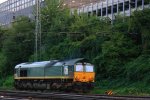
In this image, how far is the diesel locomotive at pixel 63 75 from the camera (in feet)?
127

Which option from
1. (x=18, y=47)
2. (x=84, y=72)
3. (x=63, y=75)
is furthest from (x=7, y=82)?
(x=84, y=72)

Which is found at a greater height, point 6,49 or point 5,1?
point 5,1

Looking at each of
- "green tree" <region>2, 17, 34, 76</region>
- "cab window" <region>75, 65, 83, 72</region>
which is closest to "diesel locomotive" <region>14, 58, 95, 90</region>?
"cab window" <region>75, 65, 83, 72</region>

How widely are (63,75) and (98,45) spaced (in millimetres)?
7641

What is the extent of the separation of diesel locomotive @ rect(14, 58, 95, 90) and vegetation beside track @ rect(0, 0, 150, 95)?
65.9 inches

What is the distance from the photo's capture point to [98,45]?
149 feet

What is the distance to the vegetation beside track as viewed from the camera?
38388 millimetres

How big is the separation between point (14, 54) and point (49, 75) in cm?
2076

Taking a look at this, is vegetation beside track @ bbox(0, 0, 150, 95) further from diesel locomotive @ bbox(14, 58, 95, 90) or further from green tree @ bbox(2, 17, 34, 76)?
diesel locomotive @ bbox(14, 58, 95, 90)

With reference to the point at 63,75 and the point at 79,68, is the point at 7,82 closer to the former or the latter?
the point at 63,75

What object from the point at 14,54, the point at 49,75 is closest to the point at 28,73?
the point at 49,75

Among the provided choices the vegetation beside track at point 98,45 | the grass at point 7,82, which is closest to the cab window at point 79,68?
the vegetation beside track at point 98,45

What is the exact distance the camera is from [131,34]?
142 ft

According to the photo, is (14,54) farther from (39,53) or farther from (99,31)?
(99,31)
